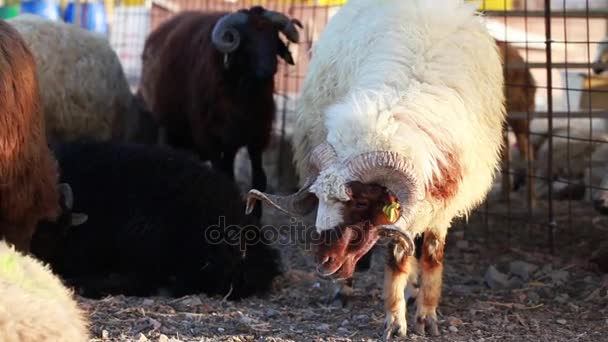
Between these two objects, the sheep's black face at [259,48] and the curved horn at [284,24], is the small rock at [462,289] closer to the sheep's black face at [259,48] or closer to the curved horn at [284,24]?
the sheep's black face at [259,48]

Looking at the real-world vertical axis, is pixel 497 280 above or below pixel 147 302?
above

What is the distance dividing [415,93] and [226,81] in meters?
3.49

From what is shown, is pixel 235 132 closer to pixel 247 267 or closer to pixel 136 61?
pixel 247 267

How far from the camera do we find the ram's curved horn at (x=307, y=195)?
5.52 metres

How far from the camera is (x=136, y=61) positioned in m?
15.6

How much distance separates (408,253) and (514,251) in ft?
10.2

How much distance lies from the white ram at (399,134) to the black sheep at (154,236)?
0.77 m

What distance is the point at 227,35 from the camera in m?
8.78

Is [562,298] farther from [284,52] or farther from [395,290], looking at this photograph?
[284,52]

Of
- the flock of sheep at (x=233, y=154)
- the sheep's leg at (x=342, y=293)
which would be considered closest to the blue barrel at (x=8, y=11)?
the flock of sheep at (x=233, y=154)

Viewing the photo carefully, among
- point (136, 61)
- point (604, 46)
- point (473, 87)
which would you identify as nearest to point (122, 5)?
point (136, 61)

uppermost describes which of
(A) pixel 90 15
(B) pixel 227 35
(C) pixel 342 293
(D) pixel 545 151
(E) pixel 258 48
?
(A) pixel 90 15

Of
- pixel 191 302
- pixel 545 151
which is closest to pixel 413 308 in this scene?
pixel 191 302

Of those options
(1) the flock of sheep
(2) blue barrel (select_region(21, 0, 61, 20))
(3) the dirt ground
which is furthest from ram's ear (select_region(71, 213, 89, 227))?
(2) blue barrel (select_region(21, 0, 61, 20))
